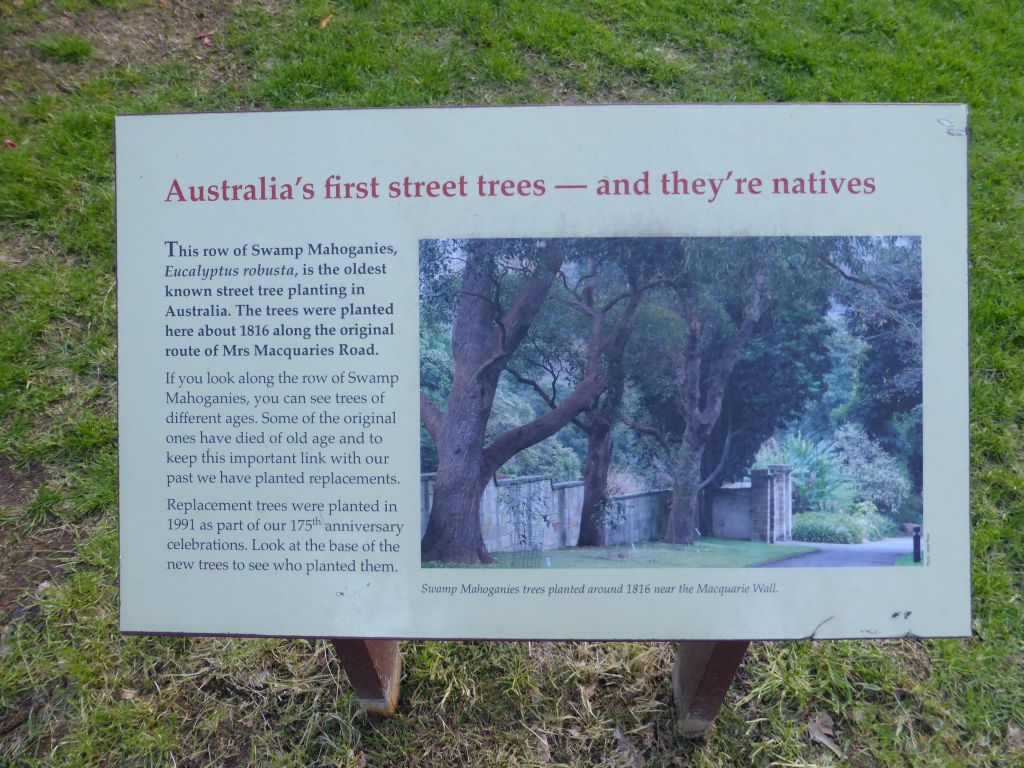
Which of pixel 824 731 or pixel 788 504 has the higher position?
pixel 788 504

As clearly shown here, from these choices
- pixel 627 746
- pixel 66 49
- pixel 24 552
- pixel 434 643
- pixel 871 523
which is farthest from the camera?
pixel 66 49

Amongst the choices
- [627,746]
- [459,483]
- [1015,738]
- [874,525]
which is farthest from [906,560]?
[1015,738]

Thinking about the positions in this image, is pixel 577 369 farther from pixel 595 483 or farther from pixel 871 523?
pixel 871 523

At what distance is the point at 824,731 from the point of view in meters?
2.12

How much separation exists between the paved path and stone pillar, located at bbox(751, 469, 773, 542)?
61 millimetres

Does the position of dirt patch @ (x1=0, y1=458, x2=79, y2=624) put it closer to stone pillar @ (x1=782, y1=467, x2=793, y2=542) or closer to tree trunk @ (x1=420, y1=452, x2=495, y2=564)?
tree trunk @ (x1=420, y1=452, x2=495, y2=564)

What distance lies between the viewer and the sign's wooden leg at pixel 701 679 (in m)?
1.75

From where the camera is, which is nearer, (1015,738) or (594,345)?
(594,345)

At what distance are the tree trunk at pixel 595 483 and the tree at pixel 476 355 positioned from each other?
0.06 meters

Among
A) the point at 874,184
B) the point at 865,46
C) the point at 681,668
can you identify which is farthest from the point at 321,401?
the point at 865,46

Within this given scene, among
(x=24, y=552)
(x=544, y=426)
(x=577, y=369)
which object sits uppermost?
(x=577, y=369)

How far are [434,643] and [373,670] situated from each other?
0.45 metres

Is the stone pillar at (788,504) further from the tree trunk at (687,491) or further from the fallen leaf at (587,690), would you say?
the fallen leaf at (587,690)

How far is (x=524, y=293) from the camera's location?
1.45 meters
